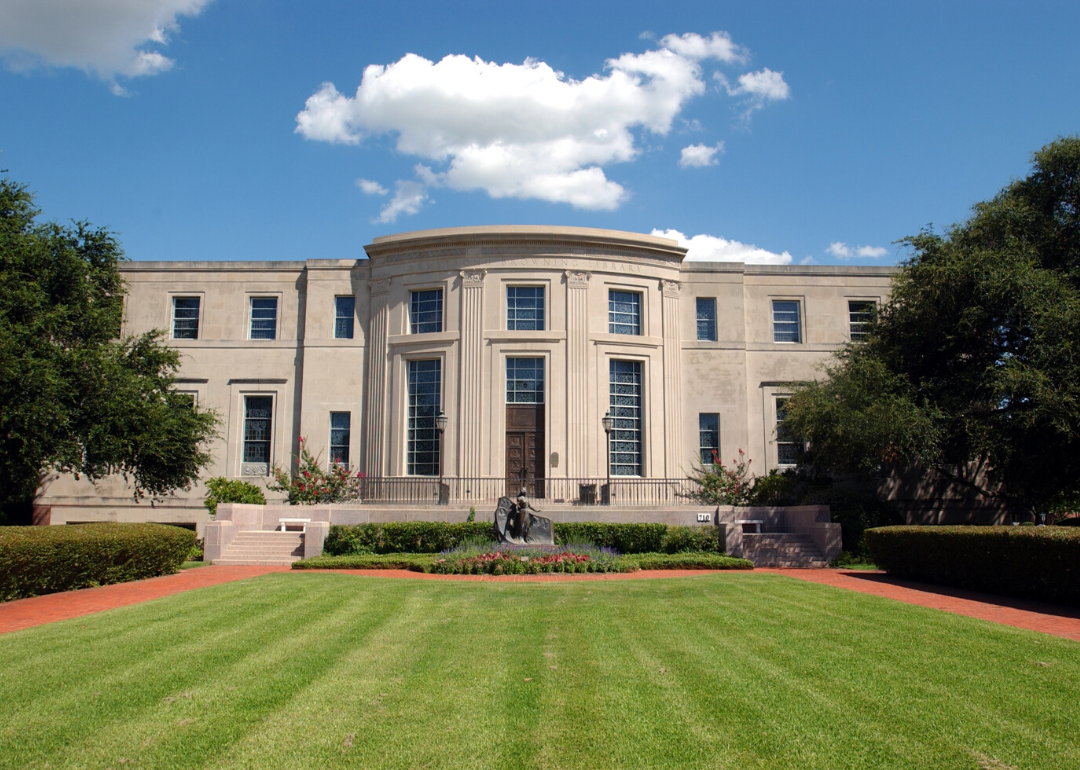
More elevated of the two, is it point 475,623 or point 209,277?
point 209,277

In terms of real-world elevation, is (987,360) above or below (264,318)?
below

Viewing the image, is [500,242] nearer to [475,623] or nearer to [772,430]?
[772,430]

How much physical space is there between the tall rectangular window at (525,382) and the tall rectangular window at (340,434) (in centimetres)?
594

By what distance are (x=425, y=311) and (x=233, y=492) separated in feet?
29.0

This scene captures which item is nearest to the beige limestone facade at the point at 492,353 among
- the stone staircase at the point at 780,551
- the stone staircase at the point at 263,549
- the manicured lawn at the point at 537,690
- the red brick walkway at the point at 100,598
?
the stone staircase at the point at 263,549

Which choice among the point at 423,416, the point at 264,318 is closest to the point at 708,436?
the point at 423,416

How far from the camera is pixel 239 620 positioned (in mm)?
10539

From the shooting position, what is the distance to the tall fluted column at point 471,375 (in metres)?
26.7

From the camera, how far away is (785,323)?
2997 centimetres

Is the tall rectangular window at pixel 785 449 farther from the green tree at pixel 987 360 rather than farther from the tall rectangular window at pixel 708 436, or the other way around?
the green tree at pixel 987 360

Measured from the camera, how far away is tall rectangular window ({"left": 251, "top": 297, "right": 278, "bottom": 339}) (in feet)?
97.8

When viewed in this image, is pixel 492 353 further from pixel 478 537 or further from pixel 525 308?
pixel 478 537

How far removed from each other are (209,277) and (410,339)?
8.44m

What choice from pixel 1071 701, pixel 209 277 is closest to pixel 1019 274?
pixel 1071 701
